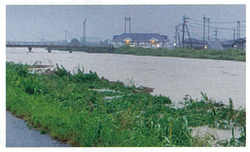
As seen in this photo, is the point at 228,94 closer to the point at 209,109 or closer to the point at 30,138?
the point at 209,109

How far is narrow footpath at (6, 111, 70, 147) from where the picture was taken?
445cm

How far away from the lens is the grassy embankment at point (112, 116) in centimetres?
434

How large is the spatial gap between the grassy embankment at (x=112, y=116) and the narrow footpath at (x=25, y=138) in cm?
11

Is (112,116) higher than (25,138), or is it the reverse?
(112,116)

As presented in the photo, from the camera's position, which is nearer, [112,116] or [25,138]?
[25,138]

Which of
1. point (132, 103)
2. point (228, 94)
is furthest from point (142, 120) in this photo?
point (228, 94)

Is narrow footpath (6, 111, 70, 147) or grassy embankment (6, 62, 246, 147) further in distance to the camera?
narrow footpath (6, 111, 70, 147)

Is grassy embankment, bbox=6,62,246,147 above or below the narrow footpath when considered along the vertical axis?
above

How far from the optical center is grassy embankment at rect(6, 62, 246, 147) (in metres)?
4.34

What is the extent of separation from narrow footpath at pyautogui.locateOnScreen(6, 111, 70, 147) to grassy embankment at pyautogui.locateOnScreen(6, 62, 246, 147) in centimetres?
11

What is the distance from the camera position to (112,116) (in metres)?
5.23

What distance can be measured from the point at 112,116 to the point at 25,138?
1130mm
